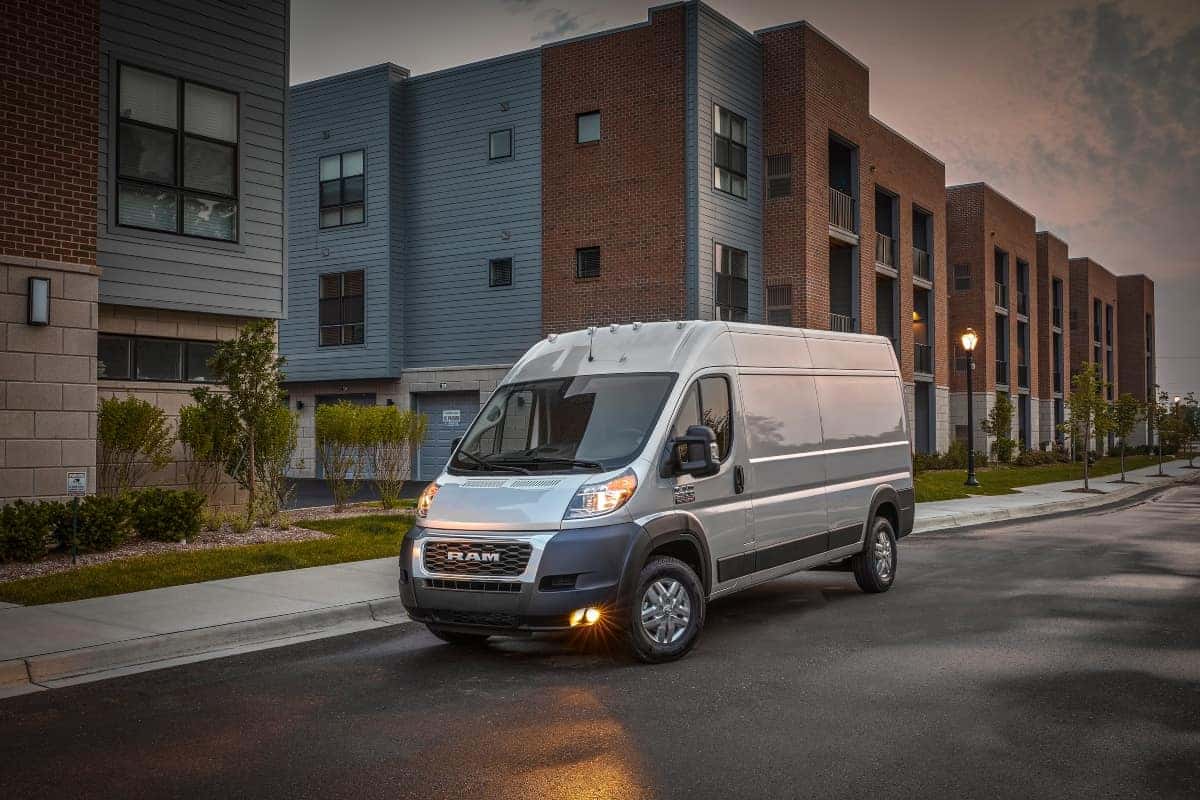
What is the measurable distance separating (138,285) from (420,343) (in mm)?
15485

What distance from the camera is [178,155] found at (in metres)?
15.5

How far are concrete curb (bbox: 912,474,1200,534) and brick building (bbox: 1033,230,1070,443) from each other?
2304 cm

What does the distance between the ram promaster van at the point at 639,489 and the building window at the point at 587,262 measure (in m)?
17.4

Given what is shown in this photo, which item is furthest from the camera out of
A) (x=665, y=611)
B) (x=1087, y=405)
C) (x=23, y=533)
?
(x=1087, y=405)

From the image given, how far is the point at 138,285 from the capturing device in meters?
15.0

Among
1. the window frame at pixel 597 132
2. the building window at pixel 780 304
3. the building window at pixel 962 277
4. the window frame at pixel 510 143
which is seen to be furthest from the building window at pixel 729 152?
the building window at pixel 962 277

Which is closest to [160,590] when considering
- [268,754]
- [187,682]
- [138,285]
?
[187,682]

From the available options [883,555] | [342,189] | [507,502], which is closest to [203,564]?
[507,502]

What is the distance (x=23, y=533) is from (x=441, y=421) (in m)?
19.1

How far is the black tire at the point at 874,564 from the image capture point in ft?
34.4

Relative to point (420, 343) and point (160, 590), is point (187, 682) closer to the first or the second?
point (160, 590)

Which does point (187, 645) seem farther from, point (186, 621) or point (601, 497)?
point (601, 497)

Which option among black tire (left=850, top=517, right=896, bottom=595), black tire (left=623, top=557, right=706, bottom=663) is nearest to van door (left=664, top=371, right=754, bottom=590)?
black tire (left=623, top=557, right=706, bottom=663)

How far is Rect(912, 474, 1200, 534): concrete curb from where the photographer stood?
18.3m
